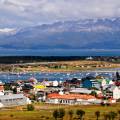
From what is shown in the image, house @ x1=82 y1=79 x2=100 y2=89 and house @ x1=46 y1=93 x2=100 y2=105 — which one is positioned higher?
house @ x1=82 y1=79 x2=100 y2=89

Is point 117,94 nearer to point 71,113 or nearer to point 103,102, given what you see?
point 103,102

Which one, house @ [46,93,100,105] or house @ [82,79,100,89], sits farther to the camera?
house @ [82,79,100,89]

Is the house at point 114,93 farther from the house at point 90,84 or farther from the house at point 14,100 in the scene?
the house at point 14,100

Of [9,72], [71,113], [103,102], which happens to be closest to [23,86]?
[103,102]

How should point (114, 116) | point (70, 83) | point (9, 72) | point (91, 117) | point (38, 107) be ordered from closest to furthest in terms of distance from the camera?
point (114, 116), point (91, 117), point (38, 107), point (70, 83), point (9, 72)

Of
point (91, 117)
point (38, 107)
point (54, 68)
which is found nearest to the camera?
A: point (91, 117)

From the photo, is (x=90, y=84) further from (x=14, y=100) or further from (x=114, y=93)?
(x=14, y=100)

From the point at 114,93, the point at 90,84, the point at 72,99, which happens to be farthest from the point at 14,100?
the point at 90,84

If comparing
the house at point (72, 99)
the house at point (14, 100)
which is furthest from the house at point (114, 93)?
the house at point (14, 100)

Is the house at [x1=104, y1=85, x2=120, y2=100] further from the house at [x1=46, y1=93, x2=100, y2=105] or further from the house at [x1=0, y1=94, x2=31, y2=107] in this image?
the house at [x1=0, y1=94, x2=31, y2=107]

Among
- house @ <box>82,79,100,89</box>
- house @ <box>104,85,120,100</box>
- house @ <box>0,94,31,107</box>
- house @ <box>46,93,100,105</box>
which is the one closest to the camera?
house @ <box>0,94,31,107</box>

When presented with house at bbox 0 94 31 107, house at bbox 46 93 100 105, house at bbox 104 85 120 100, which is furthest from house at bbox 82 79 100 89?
house at bbox 0 94 31 107
